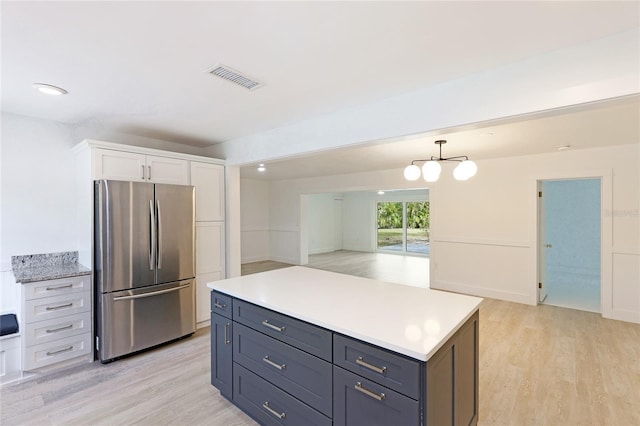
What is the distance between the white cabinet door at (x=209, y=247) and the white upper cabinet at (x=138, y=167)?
2.14 feet

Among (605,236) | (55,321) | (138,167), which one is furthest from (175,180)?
(605,236)

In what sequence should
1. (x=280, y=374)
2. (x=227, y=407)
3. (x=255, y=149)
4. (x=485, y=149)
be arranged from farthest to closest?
(x=485, y=149) < (x=255, y=149) < (x=227, y=407) < (x=280, y=374)

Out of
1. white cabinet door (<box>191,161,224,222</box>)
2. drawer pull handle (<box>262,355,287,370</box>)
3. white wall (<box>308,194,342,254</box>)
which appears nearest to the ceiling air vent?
white cabinet door (<box>191,161,224,222</box>)

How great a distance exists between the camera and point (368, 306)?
1.85 metres

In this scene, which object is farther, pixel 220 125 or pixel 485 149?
pixel 485 149

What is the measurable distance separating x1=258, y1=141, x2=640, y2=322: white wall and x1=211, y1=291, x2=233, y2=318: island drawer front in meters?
4.71

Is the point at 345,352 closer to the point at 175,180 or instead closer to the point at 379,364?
the point at 379,364

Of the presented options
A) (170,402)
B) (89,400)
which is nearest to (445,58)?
(170,402)

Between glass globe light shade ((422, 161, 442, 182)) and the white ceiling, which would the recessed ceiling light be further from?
glass globe light shade ((422, 161, 442, 182))

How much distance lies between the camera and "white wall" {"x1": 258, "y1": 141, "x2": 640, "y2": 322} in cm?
407

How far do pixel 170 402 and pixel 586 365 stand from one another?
387 cm

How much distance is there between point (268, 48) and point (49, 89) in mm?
1938

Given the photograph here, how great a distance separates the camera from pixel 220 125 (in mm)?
3383

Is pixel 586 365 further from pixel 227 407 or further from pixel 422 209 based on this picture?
pixel 422 209
